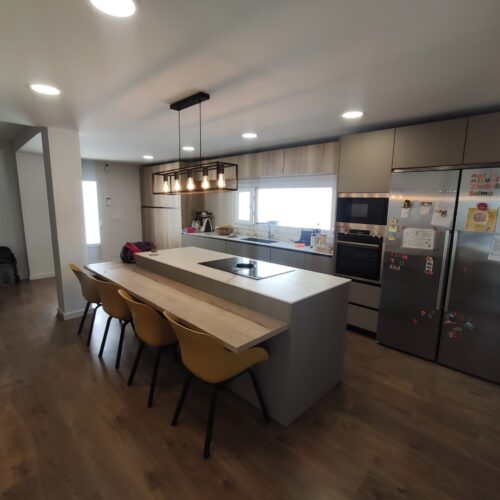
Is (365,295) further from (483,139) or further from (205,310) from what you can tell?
(205,310)

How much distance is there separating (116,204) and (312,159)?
4.78 m

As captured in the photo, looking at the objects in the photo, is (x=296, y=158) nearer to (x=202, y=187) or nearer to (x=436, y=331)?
(x=202, y=187)

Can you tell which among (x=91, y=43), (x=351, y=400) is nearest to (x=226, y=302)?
(x=351, y=400)

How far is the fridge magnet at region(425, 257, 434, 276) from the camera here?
274 cm

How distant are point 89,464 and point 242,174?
156 inches

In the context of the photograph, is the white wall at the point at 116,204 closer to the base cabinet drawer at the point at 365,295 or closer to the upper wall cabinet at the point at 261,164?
the upper wall cabinet at the point at 261,164

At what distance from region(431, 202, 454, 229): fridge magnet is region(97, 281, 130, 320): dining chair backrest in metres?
2.90

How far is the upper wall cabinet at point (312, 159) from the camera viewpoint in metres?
3.56

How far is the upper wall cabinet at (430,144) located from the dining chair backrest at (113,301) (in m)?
2.88

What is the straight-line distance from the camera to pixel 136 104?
242cm

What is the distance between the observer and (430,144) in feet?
8.73

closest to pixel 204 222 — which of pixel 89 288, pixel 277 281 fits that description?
pixel 89 288

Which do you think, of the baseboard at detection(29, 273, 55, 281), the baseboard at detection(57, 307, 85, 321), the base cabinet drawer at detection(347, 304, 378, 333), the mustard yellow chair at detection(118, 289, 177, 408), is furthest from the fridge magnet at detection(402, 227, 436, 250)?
the baseboard at detection(29, 273, 55, 281)

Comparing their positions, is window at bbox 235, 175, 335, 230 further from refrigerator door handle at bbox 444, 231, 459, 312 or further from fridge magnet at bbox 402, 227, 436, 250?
refrigerator door handle at bbox 444, 231, 459, 312
